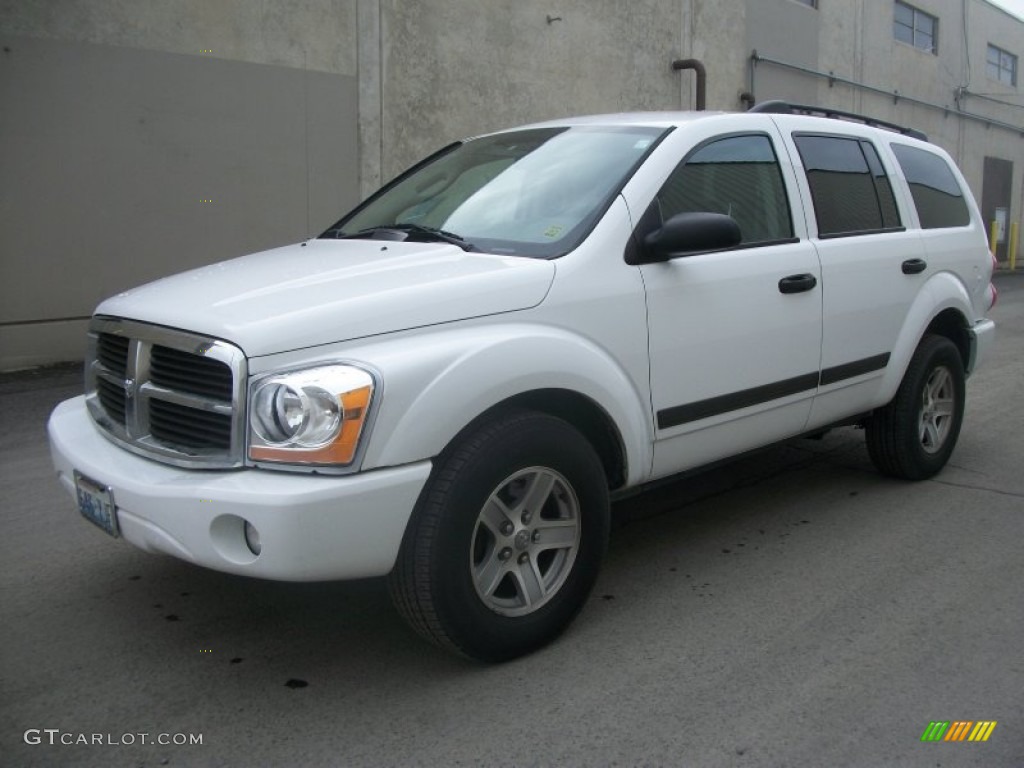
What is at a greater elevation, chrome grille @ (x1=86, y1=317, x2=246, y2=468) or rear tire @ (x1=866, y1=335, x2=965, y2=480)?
chrome grille @ (x1=86, y1=317, x2=246, y2=468)

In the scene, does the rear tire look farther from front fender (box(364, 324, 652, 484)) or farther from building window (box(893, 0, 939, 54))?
building window (box(893, 0, 939, 54))

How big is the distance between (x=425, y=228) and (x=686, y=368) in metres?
1.17

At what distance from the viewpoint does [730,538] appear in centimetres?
465

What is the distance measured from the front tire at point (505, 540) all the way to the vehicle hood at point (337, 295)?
42 centimetres

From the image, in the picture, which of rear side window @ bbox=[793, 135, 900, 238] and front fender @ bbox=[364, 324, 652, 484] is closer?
front fender @ bbox=[364, 324, 652, 484]

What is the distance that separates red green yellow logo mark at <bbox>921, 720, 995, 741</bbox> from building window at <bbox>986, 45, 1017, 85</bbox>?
31.0 metres

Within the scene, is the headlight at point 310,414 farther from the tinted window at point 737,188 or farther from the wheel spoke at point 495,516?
the tinted window at point 737,188

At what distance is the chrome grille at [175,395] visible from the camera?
291 centimetres

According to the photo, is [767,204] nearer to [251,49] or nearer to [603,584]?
[603,584]

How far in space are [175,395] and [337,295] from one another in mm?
589

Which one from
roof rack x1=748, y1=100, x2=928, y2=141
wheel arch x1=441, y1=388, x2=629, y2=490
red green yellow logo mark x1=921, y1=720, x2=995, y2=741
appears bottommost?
red green yellow logo mark x1=921, y1=720, x2=995, y2=741

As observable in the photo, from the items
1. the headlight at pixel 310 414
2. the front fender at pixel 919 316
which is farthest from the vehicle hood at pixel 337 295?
the front fender at pixel 919 316

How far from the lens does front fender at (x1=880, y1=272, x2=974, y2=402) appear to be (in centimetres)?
507

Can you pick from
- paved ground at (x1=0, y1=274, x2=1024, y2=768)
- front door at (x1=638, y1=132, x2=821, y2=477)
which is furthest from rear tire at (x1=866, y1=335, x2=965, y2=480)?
front door at (x1=638, y1=132, x2=821, y2=477)
